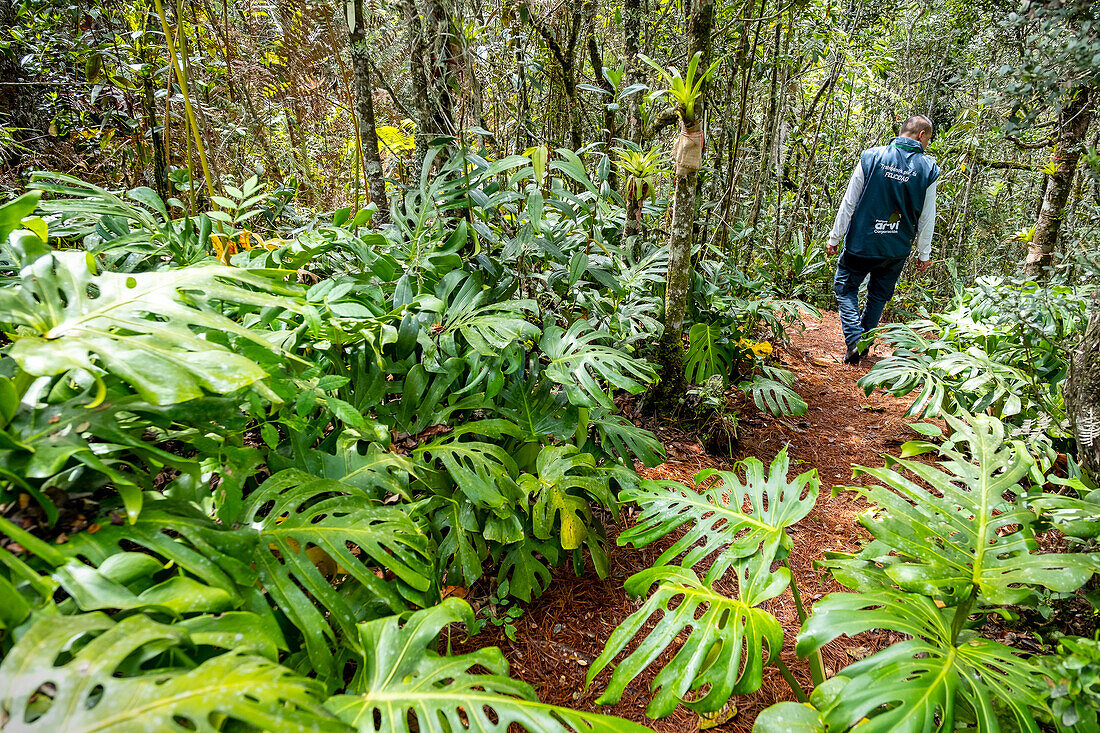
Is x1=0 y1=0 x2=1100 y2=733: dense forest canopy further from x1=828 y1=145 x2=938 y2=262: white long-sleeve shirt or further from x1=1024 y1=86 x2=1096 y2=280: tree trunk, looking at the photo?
x1=828 y1=145 x2=938 y2=262: white long-sleeve shirt

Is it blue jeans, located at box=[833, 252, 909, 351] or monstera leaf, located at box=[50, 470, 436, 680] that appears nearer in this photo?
monstera leaf, located at box=[50, 470, 436, 680]

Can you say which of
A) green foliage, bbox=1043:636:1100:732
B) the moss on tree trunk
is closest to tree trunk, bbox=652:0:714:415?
the moss on tree trunk

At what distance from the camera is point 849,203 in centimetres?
417

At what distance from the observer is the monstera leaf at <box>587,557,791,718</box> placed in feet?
3.76

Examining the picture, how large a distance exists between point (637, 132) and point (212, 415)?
3322mm

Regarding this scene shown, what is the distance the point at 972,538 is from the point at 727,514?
0.60 metres

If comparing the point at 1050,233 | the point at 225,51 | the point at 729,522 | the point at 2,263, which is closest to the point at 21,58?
the point at 225,51

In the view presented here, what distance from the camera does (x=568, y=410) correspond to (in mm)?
1964

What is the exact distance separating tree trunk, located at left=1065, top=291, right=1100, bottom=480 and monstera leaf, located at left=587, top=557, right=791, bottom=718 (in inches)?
37.0

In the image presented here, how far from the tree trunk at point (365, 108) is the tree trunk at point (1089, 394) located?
2.82 metres

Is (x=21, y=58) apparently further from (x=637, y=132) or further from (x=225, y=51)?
(x=637, y=132)

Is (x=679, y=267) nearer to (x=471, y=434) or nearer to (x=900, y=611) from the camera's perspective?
(x=471, y=434)

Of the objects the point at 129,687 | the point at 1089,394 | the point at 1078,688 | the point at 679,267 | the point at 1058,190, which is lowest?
the point at 1078,688

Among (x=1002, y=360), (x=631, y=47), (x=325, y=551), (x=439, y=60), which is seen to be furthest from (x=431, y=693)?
(x=631, y=47)
